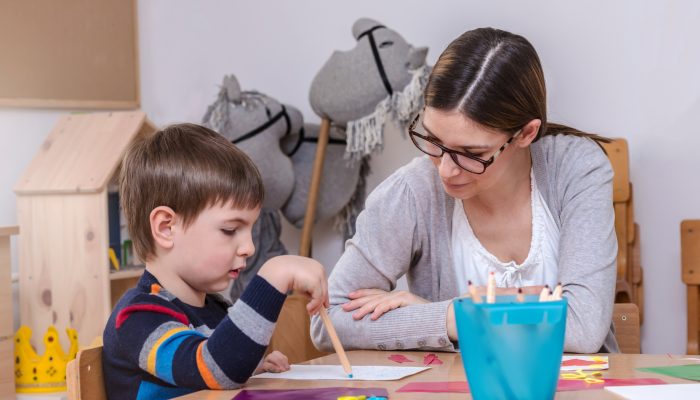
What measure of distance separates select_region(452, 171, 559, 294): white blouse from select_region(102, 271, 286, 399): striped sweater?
563mm

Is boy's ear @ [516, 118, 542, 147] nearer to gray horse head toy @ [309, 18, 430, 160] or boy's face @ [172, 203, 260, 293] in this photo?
boy's face @ [172, 203, 260, 293]

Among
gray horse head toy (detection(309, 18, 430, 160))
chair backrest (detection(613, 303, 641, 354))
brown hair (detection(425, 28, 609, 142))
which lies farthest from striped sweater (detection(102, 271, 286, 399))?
gray horse head toy (detection(309, 18, 430, 160))

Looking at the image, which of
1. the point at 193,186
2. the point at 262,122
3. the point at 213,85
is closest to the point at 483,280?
the point at 193,186

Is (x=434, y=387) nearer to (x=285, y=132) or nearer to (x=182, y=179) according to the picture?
(x=182, y=179)

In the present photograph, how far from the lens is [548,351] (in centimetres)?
83

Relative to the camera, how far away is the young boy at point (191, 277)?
1.09m

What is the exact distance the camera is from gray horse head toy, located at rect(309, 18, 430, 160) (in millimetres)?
2732

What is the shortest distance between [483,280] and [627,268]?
4.05ft

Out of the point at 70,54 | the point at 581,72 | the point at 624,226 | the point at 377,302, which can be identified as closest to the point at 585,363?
the point at 377,302

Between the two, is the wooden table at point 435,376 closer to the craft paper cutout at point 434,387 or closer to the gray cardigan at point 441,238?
the craft paper cutout at point 434,387

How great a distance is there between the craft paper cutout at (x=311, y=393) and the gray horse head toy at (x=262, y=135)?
1.79 m

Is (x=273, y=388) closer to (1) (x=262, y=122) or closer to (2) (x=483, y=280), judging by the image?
(2) (x=483, y=280)

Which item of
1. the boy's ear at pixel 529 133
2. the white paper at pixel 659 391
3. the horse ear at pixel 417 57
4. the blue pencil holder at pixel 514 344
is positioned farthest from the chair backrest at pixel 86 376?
the horse ear at pixel 417 57

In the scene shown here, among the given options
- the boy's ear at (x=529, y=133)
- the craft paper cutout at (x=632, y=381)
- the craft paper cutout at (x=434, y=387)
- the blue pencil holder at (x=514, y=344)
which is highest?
the boy's ear at (x=529, y=133)
